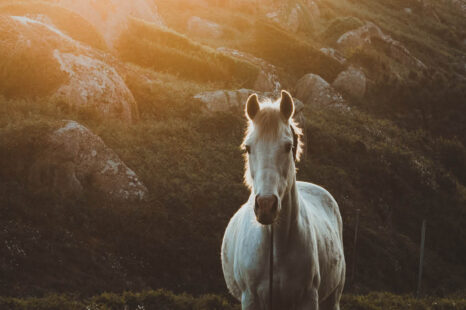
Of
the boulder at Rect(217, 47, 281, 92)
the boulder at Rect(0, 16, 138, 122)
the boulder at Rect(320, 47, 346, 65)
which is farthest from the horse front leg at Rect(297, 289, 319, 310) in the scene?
the boulder at Rect(320, 47, 346, 65)

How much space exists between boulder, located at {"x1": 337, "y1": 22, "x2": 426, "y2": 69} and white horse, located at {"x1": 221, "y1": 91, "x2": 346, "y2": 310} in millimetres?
36365

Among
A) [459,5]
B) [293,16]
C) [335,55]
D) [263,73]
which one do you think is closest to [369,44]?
[335,55]

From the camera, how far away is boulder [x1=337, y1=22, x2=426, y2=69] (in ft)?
129

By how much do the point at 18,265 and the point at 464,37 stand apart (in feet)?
193

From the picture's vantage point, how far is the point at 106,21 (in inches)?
958

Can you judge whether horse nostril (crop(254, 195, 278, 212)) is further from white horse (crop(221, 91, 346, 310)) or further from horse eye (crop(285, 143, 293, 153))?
horse eye (crop(285, 143, 293, 153))

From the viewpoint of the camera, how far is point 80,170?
1212 centimetres

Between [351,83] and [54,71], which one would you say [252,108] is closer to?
[54,71]

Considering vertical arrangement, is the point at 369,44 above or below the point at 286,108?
below

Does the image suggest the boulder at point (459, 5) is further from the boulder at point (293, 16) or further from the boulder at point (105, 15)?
the boulder at point (105, 15)

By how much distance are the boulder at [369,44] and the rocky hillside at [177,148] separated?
288 centimetres

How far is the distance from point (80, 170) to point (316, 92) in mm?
20140

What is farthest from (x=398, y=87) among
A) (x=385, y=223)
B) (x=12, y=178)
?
(x=12, y=178)

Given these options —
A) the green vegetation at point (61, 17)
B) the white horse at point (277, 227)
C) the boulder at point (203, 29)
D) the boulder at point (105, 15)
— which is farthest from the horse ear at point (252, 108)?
the boulder at point (203, 29)
